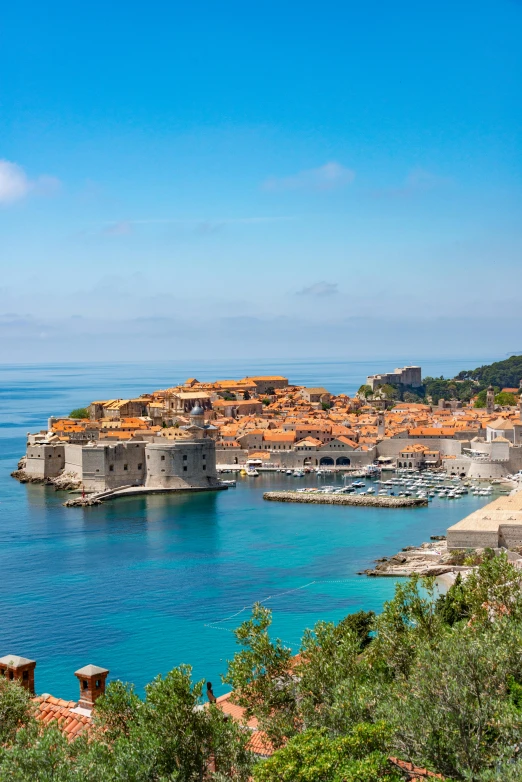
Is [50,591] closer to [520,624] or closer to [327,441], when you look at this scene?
[520,624]

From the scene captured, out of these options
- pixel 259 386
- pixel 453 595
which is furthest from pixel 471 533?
pixel 259 386

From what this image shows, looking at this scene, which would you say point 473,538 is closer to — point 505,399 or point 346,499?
point 346,499

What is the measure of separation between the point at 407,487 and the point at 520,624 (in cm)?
2108

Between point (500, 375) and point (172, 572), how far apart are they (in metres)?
57.5

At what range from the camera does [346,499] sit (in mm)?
26234

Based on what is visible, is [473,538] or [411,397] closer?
[473,538]

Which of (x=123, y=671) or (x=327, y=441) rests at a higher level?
(x=327, y=441)

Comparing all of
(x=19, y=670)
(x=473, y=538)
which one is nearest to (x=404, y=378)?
(x=473, y=538)

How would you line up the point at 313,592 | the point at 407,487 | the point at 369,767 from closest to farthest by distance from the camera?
1. the point at 369,767
2. the point at 313,592
3. the point at 407,487

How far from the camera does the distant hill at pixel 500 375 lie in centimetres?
7062

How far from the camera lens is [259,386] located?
54781mm

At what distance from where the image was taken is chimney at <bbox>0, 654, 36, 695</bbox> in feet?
24.7

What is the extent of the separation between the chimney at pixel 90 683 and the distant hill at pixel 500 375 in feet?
204

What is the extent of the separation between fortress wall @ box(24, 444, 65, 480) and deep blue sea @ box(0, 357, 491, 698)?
2.29 meters
